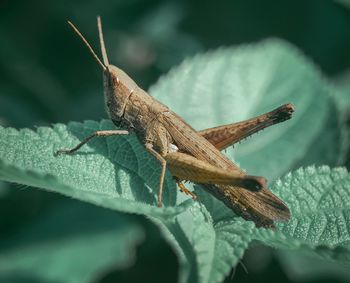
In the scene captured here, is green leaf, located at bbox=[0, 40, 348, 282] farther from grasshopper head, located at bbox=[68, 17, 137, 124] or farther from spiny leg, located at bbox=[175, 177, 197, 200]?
grasshopper head, located at bbox=[68, 17, 137, 124]

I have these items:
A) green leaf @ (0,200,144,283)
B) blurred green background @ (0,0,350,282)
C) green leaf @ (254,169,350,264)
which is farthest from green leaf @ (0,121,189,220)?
blurred green background @ (0,0,350,282)

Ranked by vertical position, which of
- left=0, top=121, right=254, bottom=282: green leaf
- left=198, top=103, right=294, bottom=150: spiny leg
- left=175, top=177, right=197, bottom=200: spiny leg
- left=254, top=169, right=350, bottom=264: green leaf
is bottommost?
left=0, top=121, right=254, bottom=282: green leaf

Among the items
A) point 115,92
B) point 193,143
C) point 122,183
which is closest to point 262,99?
point 193,143

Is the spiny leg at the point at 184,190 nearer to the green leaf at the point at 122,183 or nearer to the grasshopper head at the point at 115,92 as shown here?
the green leaf at the point at 122,183

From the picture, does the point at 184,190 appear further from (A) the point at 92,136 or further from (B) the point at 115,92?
(B) the point at 115,92

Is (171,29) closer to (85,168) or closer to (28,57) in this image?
(28,57)

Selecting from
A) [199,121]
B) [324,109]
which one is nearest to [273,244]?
[199,121]

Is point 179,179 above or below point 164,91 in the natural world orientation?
below
